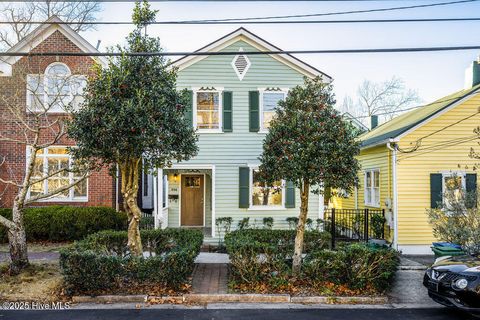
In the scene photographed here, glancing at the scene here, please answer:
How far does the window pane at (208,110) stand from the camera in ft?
47.7

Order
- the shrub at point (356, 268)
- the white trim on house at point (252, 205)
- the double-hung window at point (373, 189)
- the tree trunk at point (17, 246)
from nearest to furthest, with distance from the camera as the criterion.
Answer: the shrub at point (356, 268)
the tree trunk at point (17, 246)
the white trim on house at point (252, 205)
the double-hung window at point (373, 189)

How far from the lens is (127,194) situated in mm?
9211

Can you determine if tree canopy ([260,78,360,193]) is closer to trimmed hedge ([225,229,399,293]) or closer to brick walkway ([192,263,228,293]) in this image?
trimmed hedge ([225,229,399,293])

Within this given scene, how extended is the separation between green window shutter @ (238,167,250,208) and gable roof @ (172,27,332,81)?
14.2ft

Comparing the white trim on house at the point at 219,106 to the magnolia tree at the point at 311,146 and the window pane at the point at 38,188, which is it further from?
the window pane at the point at 38,188

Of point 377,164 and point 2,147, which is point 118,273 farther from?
point 377,164

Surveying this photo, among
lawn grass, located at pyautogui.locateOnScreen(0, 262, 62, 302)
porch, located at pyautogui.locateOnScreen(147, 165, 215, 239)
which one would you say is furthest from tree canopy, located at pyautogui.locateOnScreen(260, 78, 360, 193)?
porch, located at pyautogui.locateOnScreen(147, 165, 215, 239)

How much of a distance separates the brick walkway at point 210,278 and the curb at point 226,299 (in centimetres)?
33

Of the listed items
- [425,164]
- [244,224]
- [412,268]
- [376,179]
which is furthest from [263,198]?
[425,164]

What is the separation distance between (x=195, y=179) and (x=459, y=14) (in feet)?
36.6

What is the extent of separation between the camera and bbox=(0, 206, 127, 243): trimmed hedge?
13711 millimetres

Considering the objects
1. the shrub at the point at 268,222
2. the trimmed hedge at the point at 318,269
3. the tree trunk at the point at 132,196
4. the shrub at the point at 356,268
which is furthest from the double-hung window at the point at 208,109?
the shrub at the point at 356,268

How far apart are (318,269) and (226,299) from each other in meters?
2.19

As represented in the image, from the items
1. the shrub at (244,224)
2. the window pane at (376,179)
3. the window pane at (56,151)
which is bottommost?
the shrub at (244,224)
